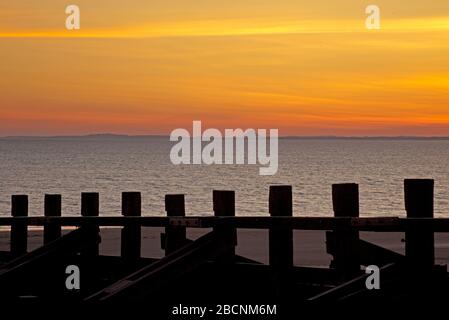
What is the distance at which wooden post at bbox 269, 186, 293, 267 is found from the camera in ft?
39.1

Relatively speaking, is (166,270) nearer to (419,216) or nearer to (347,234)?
(347,234)

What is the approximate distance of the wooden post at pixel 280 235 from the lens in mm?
11930

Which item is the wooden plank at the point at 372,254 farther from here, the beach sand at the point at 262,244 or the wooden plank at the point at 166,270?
the beach sand at the point at 262,244

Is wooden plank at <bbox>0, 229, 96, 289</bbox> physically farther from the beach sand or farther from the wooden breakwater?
the beach sand

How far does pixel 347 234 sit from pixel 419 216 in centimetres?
84

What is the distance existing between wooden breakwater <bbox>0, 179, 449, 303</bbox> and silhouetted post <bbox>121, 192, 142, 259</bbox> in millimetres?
14

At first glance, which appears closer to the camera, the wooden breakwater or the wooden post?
the wooden breakwater

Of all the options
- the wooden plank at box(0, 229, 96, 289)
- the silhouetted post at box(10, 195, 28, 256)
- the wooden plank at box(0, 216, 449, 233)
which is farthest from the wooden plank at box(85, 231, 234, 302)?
the silhouetted post at box(10, 195, 28, 256)

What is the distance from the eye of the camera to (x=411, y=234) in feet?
36.6

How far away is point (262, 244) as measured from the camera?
29703 millimetres

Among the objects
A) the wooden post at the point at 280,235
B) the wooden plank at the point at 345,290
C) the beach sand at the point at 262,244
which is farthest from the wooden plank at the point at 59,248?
the beach sand at the point at 262,244

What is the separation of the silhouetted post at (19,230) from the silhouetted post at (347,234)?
5.50 metres

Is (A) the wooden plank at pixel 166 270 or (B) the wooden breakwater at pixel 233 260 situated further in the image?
(A) the wooden plank at pixel 166 270
